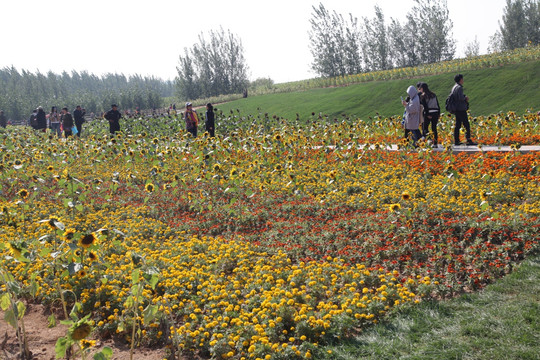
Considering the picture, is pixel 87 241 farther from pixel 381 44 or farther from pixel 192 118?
pixel 381 44

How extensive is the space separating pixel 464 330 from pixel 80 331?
9.30ft

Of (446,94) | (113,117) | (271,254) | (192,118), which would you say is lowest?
(271,254)

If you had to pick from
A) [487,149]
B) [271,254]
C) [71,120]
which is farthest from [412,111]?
[71,120]

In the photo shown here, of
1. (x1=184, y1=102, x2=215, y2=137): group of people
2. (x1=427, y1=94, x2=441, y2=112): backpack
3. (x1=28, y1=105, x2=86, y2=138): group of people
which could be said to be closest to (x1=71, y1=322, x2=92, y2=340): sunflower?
(x1=427, y1=94, x2=441, y2=112): backpack

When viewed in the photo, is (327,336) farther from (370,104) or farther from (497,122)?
(370,104)

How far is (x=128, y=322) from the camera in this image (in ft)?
12.2

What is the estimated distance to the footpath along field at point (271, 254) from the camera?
136 inches

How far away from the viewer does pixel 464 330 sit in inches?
126

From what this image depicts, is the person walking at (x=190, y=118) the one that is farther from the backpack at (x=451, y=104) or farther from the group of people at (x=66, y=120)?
the backpack at (x=451, y=104)

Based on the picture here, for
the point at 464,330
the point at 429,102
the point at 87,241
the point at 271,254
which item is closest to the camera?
the point at 464,330

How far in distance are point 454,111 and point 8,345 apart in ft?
31.0

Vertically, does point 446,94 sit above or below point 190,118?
below

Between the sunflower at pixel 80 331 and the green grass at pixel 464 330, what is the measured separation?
5.96 feet

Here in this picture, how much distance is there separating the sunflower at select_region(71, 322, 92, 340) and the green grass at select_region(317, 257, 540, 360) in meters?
1.82
